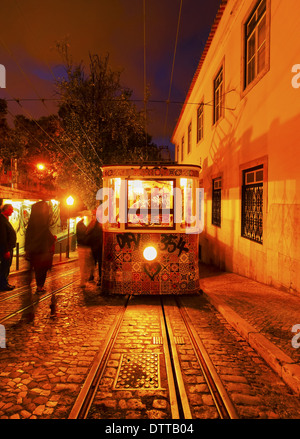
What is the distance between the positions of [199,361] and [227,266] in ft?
22.4

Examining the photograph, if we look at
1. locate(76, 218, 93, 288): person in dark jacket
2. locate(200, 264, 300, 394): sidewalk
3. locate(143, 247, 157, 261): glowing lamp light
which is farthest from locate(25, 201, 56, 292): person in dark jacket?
locate(200, 264, 300, 394): sidewalk

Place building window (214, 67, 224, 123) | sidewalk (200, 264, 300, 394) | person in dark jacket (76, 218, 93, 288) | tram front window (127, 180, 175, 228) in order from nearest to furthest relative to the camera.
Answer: sidewalk (200, 264, 300, 394), tram front window (127, 180, 175, 228), person in dark jacket (76, 218, 93, 288), building window (214, 67, 224, 123)

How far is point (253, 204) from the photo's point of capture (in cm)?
829

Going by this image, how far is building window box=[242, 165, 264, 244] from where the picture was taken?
307 inches

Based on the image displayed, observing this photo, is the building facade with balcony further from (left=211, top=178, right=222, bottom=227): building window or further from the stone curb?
the stone curb

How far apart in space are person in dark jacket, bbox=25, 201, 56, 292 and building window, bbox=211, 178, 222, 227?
22.2 ft

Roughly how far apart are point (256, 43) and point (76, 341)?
847cm

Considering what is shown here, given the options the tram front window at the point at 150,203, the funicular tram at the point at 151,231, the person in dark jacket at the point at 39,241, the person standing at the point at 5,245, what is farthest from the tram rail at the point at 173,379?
the person standing at the point at 5,245

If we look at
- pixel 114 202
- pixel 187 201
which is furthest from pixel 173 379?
pixel 114 202

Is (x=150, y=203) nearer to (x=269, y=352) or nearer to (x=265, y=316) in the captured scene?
(x=265, y=316)

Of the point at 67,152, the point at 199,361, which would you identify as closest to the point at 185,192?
the point at 199,361

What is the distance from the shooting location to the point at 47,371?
348cm

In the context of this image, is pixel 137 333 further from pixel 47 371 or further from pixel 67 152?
pixel 67 152
